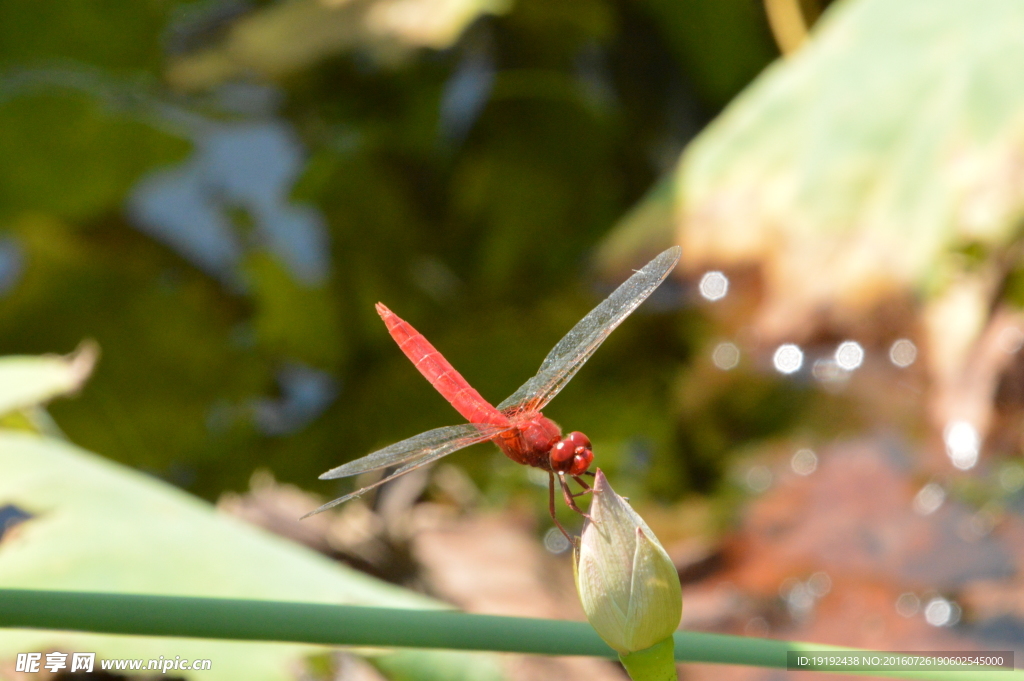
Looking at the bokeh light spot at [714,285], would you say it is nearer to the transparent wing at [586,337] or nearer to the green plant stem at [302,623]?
the transparent wing at [586,337]

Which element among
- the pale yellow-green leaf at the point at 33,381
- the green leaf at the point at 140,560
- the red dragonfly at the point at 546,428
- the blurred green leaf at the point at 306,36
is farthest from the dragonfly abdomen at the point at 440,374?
the blurred green leaf at the point at 306,36

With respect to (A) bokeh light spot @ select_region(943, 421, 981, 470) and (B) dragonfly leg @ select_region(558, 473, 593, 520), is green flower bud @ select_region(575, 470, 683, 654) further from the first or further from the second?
(A) bokeh light spot @ select_region(943, 421, 981, 470)

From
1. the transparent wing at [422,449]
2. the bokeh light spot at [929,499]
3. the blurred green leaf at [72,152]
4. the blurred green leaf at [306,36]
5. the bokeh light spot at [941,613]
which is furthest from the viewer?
the blurred green leaf at [72,152]

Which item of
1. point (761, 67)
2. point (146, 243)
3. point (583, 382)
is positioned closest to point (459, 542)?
point (583, 382)

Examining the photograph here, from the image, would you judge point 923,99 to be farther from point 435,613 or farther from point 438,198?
point 435,613

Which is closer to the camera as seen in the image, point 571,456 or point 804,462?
point 571,456

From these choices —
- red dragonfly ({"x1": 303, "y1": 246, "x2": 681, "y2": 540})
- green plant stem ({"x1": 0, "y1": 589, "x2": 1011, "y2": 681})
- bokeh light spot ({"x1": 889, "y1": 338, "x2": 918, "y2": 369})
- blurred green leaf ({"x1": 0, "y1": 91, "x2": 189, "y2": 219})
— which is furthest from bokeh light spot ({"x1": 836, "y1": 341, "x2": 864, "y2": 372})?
blurred green leaf ({"x1": 0, "y1": 91, "x2": 189, "y2": 219})

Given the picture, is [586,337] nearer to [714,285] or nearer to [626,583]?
[626,583]

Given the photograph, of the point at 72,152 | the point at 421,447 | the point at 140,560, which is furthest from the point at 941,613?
the point at 72,152
